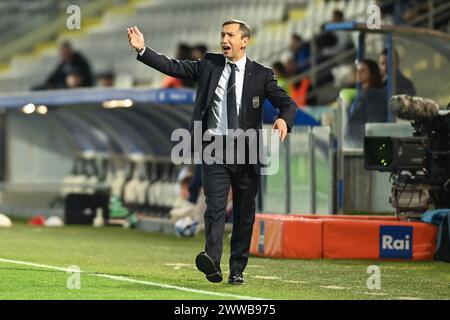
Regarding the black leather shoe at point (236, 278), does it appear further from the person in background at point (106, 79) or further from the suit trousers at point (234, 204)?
the person in background at point (106, 79)

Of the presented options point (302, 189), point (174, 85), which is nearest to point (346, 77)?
point (174, 85)

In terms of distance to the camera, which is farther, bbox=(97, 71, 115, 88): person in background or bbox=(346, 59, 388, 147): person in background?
bbox=(97, 71, 115, 88): person in background

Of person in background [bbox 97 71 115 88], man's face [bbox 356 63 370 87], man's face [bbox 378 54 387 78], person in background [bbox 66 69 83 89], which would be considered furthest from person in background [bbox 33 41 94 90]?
man's face [bbox 378 54 387 78]

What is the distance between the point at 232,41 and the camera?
37.9 ft

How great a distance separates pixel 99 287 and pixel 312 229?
12.7 feet

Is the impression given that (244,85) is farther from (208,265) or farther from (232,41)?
(208,265)

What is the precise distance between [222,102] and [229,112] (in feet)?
0.33

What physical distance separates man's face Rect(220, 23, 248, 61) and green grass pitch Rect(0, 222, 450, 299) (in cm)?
174

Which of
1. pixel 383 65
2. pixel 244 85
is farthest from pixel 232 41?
pixel 383 65

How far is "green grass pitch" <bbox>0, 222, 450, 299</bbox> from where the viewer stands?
1102cm

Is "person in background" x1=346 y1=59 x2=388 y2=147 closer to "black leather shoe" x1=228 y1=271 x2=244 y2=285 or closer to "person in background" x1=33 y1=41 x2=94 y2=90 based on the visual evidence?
"black leather shoe" x1=228 y1=271 x2=244 y2=285

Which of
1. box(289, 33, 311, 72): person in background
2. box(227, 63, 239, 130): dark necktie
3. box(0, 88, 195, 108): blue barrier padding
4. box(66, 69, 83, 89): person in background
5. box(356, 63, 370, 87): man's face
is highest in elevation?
box(289, 33, 311, 72): person in background
